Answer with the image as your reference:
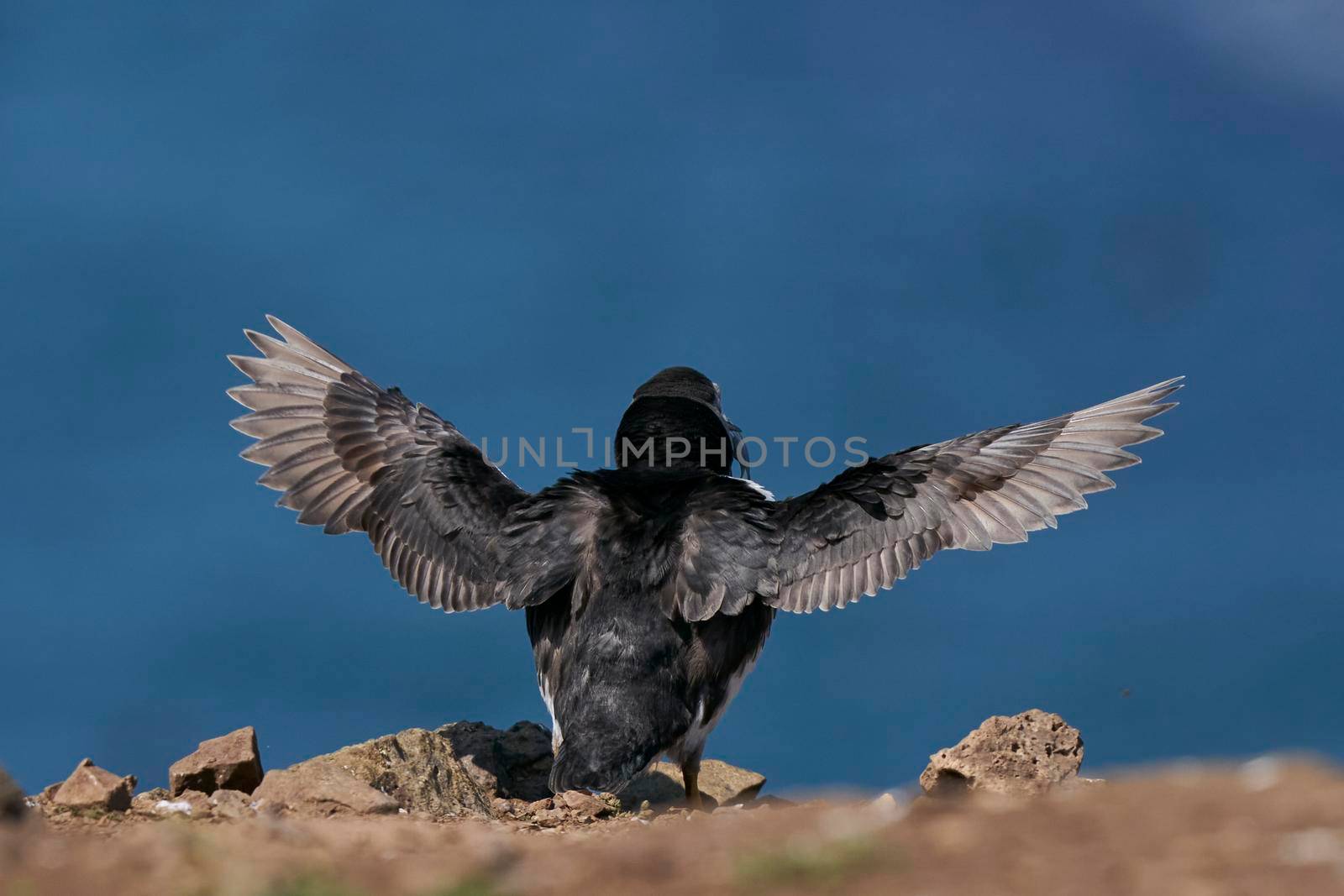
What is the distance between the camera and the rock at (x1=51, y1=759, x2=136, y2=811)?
26.6ft

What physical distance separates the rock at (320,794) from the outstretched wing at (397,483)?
223 cm

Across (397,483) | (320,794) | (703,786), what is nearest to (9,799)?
(320,794)

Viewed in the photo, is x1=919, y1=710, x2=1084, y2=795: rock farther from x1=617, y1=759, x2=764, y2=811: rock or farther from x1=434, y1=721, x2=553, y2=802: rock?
x1=434, y1=721, x2=553, y2=802: rock

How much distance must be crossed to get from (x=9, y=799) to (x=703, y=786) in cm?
631

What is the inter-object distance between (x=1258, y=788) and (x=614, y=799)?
4981mm

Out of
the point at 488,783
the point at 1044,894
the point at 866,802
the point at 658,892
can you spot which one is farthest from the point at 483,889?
the point at 488,783

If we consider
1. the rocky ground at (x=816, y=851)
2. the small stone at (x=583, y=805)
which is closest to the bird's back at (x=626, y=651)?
the small stone at (x=583, y=805)

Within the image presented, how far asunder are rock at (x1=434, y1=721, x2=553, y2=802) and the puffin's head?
8.30ft

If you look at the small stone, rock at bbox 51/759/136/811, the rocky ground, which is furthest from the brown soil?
the small stone

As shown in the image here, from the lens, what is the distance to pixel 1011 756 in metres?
10.2

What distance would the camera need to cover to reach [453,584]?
38.6 feet

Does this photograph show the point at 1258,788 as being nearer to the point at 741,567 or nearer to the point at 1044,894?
the point at 1044,894

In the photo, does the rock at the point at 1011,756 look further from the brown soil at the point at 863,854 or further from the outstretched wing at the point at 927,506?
the brown soil at the point at 863,854

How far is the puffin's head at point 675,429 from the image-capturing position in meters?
12.1
